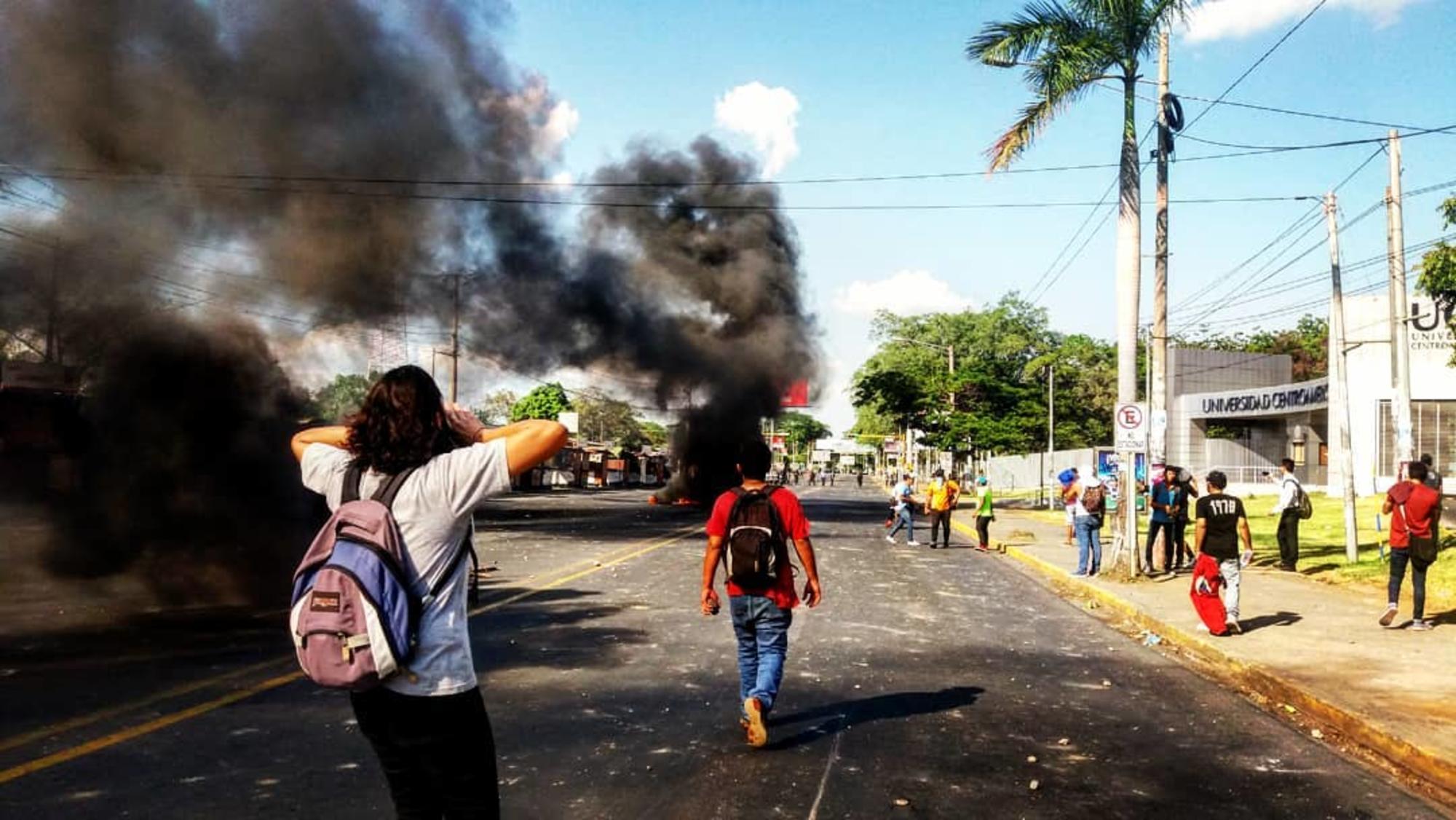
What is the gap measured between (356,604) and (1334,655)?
8.07 meters

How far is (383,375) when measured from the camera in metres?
2.64

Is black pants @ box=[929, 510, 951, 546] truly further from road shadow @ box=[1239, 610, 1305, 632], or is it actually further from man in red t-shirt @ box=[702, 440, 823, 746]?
man in red t-shirt @ box=[702, 440, 823, 746]

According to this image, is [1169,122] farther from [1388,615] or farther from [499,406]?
[499,406]

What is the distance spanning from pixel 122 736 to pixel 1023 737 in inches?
170

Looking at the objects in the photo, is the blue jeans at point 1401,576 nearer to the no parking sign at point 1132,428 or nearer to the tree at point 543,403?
the no parking sign at point 1132,428

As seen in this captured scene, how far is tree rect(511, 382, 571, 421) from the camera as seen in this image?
79812 millimetres

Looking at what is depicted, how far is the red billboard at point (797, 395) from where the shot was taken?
123 ft

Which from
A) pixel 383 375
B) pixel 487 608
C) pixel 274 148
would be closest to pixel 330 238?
pixel 274 148

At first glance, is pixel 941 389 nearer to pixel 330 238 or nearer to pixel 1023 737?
pixel 330 238

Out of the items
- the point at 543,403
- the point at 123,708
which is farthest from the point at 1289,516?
the point at 543,403

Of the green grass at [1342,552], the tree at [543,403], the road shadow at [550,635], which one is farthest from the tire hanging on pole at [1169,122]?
the tree at [543,403]

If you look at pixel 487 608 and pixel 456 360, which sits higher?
pixel 456 360

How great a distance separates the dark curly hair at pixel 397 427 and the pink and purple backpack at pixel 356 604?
144 mm

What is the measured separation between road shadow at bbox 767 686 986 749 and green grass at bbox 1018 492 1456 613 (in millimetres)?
6546
